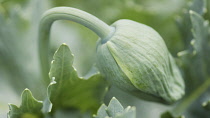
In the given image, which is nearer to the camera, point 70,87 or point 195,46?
point 70,87

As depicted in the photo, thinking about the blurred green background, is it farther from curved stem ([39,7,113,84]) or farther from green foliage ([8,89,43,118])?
curved stem ([39,7,113,84])

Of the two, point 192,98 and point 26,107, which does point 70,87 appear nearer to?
point 26,107

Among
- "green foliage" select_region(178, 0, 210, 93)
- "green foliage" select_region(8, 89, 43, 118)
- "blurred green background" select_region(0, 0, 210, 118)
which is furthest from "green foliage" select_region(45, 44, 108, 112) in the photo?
"green foliage" select_region(178, 0, 210, 93)

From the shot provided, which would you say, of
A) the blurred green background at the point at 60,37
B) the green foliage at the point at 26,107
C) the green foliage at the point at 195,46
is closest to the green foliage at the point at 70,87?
the green foliage at the point at 26,107

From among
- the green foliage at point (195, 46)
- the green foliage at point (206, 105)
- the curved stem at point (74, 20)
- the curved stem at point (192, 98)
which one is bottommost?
the green foliage at point (206, 105)

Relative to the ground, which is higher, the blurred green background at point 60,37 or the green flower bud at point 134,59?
the blurred green background at point 60,37

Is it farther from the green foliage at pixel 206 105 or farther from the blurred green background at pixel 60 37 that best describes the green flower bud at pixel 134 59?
the blurred green background at pixel 60 37

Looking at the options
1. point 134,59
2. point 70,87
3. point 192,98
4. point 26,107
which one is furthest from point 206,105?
point 26,107
